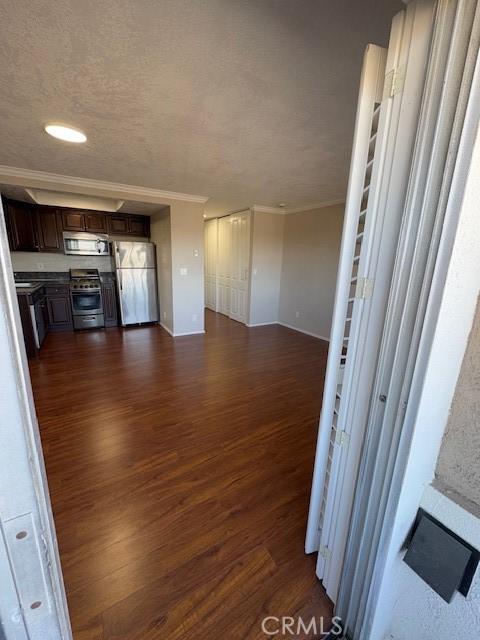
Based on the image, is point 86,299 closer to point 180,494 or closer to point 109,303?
point 109,303

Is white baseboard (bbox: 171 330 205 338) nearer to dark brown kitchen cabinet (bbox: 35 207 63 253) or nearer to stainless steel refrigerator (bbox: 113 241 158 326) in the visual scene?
stainless steel refrigerator (bbox: 113 241 158 326)

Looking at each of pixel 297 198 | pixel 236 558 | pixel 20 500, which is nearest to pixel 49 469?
pixel 236 558

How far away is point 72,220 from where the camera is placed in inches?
190

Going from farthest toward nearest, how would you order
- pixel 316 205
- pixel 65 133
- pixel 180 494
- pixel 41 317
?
pixel 316 205 → pixel 41 317 → pixel 65 133 → pixel 180 494

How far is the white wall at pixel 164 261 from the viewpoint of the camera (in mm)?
4523

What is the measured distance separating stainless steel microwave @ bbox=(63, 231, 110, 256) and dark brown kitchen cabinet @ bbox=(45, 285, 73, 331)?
0.75 m

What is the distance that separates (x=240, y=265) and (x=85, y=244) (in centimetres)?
304

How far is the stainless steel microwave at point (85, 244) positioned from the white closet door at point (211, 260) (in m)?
2.42

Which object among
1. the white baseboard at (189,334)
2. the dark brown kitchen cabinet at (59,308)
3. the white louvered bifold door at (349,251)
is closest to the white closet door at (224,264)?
the white baseboard at (189,334)

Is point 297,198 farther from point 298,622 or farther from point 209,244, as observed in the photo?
point 298,622

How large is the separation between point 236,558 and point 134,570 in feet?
1.60

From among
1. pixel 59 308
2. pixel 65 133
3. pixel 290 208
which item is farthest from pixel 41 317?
pixel 290 208

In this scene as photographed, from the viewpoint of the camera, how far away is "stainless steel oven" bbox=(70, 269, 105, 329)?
15.9 ft

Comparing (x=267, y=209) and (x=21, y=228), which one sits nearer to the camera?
(x=21, y=228)
